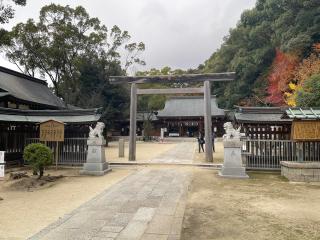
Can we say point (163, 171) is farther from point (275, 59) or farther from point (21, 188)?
point (275, 59)

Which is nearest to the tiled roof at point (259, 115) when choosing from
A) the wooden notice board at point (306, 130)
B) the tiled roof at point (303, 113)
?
the tiled roof at point (303, 113)

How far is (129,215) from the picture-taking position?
651 centimetres

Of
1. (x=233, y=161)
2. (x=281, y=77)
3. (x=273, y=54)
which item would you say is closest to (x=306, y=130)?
(x=233, y=161)

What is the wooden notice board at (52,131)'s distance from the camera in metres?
13.9

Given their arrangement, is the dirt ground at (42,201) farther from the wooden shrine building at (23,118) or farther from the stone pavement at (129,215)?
Answer: the wooden shrine building at (23,118)

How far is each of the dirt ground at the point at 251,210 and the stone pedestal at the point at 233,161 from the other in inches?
29.9

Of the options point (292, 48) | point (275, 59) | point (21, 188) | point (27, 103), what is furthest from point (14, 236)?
point (275, 59)

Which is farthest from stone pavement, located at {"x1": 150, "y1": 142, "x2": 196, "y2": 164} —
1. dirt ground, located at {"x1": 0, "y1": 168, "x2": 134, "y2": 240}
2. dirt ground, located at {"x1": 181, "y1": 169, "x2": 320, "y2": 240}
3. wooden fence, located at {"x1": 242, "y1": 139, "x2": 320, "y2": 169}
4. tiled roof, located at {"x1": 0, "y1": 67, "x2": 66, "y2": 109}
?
tiled roof, located at {"x1": 0, "y1": 67, "x2": 66, "y2": 109}

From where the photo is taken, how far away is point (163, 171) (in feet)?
41.7

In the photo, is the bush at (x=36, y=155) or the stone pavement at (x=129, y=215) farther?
the bush at (x=36, y=155)

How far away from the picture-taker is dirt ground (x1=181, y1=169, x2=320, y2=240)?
5.44 metres

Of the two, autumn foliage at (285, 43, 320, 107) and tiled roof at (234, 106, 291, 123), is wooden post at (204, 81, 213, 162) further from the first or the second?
autumn foliage at (285, 43, 320, 107)

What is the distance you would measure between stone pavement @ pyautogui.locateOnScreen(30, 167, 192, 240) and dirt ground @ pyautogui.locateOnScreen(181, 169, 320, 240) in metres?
0.37

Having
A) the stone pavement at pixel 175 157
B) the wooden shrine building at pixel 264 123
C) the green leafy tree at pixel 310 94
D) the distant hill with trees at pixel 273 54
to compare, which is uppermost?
the distant hill with trees at pixel 273 54
